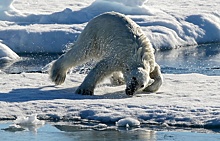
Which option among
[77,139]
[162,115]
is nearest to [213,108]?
[162,115]

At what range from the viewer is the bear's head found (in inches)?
410

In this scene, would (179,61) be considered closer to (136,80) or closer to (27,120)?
(136,80)

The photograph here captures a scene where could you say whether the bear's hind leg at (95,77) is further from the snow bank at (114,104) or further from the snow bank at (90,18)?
the snow bank at (90,18)

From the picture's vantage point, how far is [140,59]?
35.4ft

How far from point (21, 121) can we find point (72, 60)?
296 centimetres

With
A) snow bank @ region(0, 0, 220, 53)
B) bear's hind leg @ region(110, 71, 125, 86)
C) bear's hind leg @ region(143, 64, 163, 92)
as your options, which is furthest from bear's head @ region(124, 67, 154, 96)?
Answer: snow bank @ region(0, 0, 220, 53)

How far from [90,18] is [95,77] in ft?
38.7

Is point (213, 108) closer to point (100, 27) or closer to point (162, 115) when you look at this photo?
point (162, 115)

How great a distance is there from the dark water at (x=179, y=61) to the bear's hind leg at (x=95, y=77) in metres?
3.87

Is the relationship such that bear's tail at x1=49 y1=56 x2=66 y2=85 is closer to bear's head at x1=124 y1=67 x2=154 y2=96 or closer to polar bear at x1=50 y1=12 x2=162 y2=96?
polar bear at x1=50 y1=12 x2=162 y2=96

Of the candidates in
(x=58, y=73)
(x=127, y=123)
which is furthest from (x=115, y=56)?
(x=127, y=123)

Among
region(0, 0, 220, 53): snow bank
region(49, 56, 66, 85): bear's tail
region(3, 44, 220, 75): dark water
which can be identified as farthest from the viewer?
region(0, 0, 220, 53): snow bank

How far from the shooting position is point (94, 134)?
8.59 metres

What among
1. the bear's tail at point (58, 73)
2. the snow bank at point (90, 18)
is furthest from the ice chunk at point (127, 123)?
the snow bank at point (90, 18)
